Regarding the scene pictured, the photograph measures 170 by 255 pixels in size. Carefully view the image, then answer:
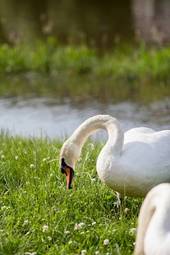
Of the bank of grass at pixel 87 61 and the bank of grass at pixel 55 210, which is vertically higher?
the bank of grass at pixel 55 210

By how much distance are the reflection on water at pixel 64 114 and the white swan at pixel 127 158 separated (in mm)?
5425

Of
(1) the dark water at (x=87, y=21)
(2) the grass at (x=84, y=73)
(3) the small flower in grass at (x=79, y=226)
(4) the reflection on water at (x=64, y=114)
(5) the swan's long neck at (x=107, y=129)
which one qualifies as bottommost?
(4) the reflection on water at (x=64, y=114)

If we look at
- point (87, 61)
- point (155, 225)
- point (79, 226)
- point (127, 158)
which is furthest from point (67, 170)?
point (87, 61)

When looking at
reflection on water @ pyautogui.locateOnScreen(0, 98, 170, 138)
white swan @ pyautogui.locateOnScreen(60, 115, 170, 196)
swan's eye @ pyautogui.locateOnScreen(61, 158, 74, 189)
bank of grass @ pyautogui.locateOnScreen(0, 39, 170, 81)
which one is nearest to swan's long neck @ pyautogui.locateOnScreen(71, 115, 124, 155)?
white swan @ pyautogui.locateOnScreen(60, 115, 170, 196)

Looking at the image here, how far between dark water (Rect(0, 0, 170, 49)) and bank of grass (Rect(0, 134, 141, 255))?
10.7 m

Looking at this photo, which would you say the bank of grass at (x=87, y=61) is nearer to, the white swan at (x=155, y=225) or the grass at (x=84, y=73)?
the grass at (x=84, y=73)

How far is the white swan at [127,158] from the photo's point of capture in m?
6.04

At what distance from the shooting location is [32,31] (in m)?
19.8

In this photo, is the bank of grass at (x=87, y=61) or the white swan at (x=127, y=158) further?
the bank of grass at (x=87, y=61)

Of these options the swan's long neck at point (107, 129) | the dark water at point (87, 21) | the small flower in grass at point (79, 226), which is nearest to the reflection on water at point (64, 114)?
the dark water at point (87, 21)

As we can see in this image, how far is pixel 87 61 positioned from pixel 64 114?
2820mm

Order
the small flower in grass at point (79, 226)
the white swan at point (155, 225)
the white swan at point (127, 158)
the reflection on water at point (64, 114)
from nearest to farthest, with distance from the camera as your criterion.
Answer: the white swan at point (155, 225)
the small flower in grass at point (79, 226)
the white swan at point (127, 158)
the reflection on water at point (64, 114)

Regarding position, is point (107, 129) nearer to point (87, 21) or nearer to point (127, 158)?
point (127, 158)

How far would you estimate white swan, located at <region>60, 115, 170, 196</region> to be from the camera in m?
6.04
